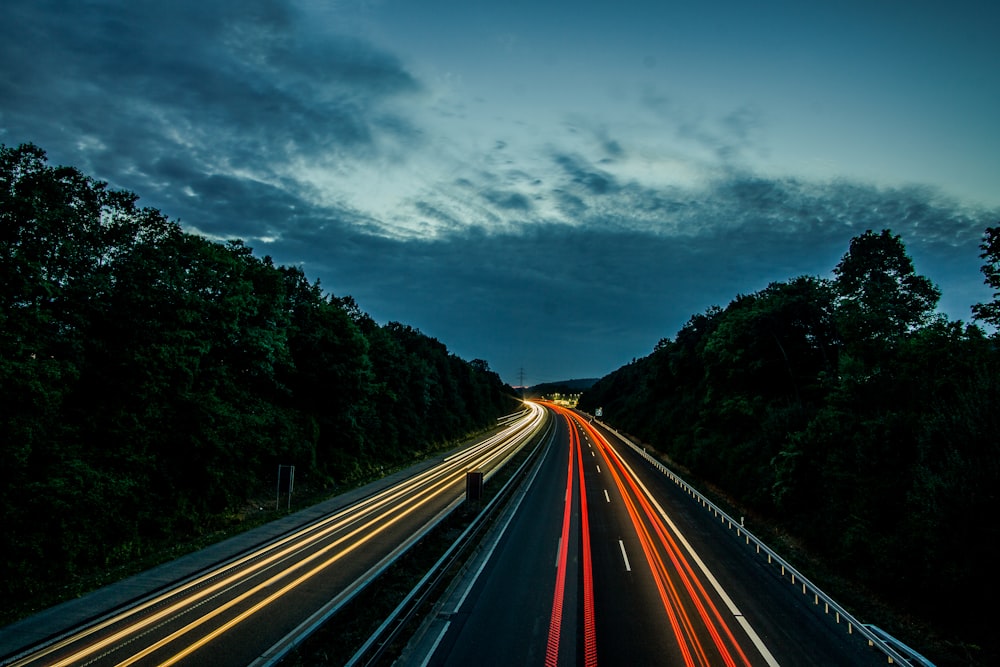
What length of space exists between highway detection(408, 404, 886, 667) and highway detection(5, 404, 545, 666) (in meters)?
3.32

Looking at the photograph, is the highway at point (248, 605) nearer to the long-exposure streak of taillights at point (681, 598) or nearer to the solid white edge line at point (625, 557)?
the solid white edge line at point (625, 557)

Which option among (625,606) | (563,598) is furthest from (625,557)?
(563,598)

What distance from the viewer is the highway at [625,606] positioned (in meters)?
10.4

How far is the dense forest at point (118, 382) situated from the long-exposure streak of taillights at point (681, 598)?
1765 centimetres

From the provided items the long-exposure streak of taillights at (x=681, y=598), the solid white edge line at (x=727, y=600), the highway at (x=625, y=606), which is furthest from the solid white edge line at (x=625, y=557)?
the solid white edge line at (x=727, y=600)

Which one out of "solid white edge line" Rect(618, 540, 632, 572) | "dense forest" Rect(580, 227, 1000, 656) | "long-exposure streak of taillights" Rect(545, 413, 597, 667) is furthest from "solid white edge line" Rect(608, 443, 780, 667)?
"dense forest" Rect(580, 227, 1000, 656)

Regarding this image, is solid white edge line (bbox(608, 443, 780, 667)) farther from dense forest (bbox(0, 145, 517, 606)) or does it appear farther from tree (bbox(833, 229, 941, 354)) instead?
dense forest (bbox(0, 145, 517, 606))

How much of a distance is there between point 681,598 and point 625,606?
194cm

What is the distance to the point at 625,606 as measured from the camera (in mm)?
12898

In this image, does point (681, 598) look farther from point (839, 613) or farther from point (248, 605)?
point (248, 605)

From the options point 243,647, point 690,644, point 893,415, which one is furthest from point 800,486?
point 243,647

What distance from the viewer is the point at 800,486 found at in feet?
74.1

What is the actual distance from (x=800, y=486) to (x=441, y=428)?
1901 inches

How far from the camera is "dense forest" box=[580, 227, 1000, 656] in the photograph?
498 inches
